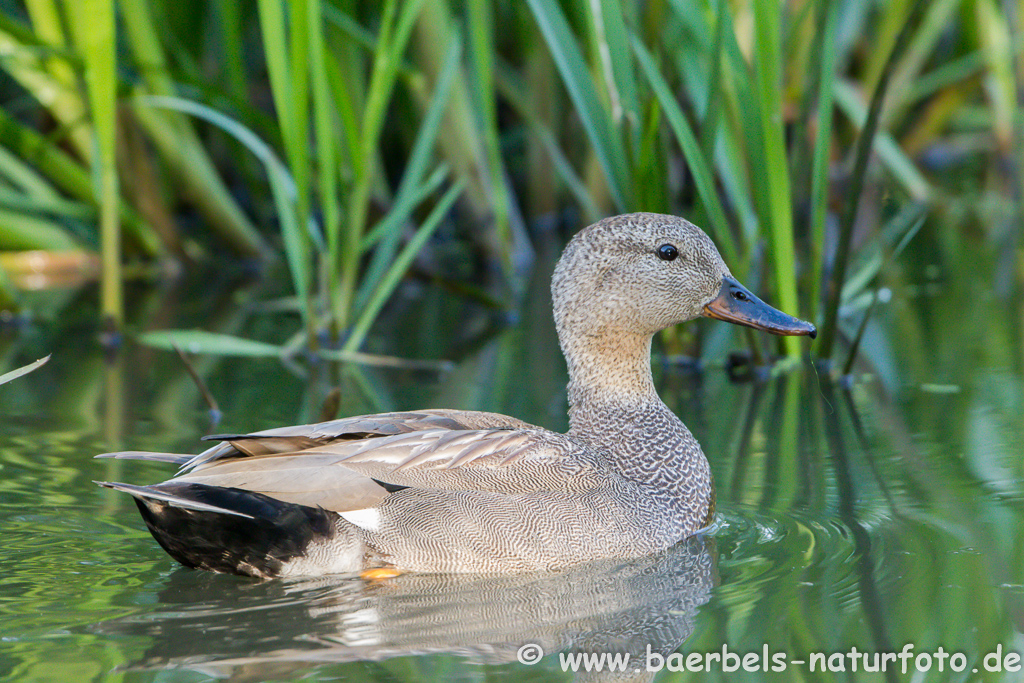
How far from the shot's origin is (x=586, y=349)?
4344 mm

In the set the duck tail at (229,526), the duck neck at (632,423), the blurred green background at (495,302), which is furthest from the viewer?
the duck neck at (632,423)

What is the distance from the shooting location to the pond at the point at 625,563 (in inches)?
115

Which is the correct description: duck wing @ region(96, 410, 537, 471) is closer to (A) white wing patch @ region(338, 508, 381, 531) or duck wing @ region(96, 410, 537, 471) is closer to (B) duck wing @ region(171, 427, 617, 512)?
(B) duck wing @ region(171, 427, 617, 512)

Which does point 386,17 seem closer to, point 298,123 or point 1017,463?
point 298,123

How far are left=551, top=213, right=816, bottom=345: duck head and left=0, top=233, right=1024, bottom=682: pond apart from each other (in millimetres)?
627

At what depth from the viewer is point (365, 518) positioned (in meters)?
3.55

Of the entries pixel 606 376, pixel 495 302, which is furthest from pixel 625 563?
pixel 495 302

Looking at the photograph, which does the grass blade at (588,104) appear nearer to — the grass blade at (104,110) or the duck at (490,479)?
the duck at (490,479)

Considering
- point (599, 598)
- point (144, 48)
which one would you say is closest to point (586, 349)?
point (599, 598)

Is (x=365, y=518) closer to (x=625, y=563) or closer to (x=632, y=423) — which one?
(x=625, y=563)

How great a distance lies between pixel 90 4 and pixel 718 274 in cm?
295

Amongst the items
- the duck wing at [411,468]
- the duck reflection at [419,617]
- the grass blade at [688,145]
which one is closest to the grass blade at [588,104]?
the grass blade at [688,145]

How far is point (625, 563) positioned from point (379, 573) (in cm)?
71

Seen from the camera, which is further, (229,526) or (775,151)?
(775,151)
